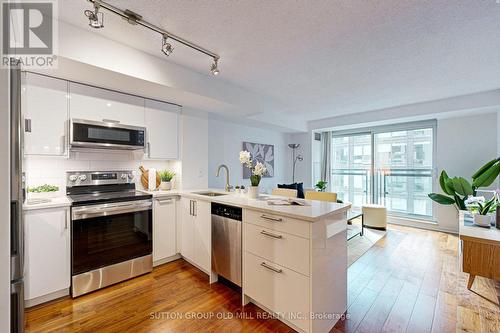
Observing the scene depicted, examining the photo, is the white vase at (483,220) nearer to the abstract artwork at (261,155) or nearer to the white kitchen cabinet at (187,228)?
the white kitchen cabinet at (187,228)

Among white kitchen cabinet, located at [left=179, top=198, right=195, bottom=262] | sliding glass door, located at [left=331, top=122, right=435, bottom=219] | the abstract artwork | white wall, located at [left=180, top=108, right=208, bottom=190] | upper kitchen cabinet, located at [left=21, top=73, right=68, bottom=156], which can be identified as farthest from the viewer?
the abstract artwork

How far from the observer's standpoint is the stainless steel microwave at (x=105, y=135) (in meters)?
2.22

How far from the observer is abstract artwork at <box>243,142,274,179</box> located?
479 centimetres

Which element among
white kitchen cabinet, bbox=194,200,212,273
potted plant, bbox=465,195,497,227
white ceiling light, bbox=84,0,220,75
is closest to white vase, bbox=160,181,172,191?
white kitchen cabinet, bbox=194,200,212,273

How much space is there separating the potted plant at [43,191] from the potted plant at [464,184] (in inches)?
227

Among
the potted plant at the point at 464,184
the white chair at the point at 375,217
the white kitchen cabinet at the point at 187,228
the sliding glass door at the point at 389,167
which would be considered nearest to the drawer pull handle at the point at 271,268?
the white kitchen cabinet at the point at 187,228

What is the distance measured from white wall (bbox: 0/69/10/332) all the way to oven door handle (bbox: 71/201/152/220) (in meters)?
1.42

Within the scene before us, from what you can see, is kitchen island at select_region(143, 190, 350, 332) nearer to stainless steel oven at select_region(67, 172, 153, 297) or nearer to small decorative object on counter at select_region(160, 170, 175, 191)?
stainless steel oven at select_region(67, 172, 153, 297)

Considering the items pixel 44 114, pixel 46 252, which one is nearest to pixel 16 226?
pixel 46 252

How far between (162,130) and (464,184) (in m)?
4.92

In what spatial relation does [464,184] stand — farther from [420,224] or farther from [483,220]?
[483,220]

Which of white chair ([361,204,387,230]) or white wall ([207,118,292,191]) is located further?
white chair ([361,204,387,230])

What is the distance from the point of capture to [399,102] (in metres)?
3.95

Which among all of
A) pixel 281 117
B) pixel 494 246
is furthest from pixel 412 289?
pixel 281 117
